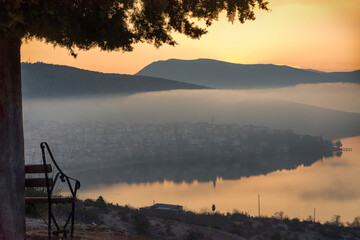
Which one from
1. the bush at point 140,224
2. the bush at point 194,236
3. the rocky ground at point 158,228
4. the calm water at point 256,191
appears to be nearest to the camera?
the rocky ground at point 158,228

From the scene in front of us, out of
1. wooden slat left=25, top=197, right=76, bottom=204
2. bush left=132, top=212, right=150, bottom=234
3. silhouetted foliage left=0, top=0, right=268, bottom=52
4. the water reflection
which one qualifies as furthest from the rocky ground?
the water reflection

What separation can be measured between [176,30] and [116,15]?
1.16 meters

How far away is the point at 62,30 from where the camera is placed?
20.2 feet

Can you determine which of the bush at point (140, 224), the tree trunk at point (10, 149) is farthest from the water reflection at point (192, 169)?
the tree trunk at point (10, 149)

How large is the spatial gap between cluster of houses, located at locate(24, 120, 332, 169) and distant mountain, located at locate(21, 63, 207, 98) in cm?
1184

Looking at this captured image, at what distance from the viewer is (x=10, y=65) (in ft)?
19.7

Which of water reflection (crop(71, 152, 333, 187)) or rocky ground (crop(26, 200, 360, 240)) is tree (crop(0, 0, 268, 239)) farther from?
water reflection (crop(71, 152, 333, 187))

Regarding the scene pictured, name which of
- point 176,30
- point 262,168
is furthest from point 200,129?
point 176,30

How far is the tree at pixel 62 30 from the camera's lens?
5465 millimetres

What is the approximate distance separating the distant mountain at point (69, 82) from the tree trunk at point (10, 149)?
145602 mm

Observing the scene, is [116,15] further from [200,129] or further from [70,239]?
[200,129]

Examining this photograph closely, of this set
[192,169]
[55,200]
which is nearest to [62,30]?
[55,200]

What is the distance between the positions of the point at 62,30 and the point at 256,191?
322 feet

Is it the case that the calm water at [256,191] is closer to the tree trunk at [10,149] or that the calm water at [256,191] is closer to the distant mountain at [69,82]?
the distant mountain at [69,82]
